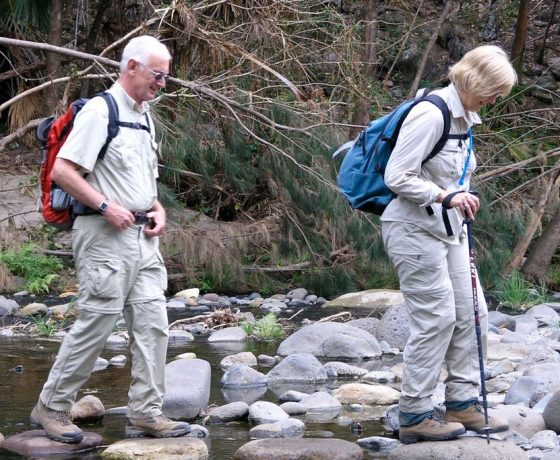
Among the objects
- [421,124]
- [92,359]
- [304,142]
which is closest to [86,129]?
[92,359]

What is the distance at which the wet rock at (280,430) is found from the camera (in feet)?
14.9

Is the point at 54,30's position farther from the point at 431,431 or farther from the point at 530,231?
the point at 431,431

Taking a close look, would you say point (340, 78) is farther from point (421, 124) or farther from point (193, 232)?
point (421, 124)

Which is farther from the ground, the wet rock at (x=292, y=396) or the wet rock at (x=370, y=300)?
the wet rock at (x=292, y=396)

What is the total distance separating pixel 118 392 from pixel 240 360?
4.12 ft

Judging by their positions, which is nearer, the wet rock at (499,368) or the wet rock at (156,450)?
the wet rock at (156,450)

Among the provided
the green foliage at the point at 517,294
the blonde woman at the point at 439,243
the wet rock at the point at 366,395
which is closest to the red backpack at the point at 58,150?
the blonde woman at the point at 439,243

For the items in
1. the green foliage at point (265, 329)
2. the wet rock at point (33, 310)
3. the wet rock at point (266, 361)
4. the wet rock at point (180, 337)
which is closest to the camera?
the wet rock at point (266, 361)

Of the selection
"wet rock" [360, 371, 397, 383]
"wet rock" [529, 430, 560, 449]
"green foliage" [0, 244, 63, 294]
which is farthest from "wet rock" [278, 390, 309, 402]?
"green foliage" [0, 244, 63, 294]

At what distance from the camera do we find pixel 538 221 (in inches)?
469

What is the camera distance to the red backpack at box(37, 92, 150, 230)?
399cm

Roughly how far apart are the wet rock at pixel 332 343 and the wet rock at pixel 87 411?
2.47 m

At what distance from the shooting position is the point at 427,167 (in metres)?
4.03

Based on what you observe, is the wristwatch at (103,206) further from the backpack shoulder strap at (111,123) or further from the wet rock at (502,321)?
the wet rock at (502,321)
